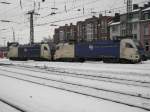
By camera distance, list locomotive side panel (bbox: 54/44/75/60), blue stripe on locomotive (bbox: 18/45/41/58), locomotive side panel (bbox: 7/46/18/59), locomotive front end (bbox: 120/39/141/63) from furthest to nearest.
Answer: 1. locomotive side panel (bbox: 7/46/18/59)
2. blue stripe on locomotive (bbox: 18/45/41/58)
3. locomotive side panel (bbox: 54/44/75/60)
4. locomotive front end (bbox: 120/39/141/63)

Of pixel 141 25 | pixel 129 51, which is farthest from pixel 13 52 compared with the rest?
pixel 129 51

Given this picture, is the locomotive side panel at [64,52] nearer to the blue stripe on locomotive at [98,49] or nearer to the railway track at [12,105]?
the blue stripe on locomotive at [98,49]

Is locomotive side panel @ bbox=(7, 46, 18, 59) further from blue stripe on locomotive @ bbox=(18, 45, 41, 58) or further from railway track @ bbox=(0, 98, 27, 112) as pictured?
railway track @ bbox=(0, 98, 27, 112)

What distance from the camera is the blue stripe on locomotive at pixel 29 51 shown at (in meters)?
Answer: 46.5

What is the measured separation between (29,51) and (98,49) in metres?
16.1

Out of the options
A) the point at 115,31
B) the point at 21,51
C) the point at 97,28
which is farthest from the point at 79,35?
the point at 21,51

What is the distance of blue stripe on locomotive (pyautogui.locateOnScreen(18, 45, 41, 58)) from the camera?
153 feet

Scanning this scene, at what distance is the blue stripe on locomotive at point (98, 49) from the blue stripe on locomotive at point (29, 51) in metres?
8.95

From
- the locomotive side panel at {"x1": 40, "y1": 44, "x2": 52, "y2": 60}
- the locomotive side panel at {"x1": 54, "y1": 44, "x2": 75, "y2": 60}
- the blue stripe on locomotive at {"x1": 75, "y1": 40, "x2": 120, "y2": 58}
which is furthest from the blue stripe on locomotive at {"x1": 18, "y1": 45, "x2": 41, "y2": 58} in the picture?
the blue stripe on locomotive at {"x1": 75, "y1": 40, "x2": 120, "y2": 58}

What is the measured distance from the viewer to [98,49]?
3600 centimetres

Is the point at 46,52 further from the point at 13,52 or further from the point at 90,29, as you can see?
the point at 90,29

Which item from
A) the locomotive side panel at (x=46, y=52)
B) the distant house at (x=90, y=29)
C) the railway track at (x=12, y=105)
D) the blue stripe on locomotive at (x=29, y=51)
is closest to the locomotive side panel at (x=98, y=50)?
the locomotive side panel at (x=46, y=52)

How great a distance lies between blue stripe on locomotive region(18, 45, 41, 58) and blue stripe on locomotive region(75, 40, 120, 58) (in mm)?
8947

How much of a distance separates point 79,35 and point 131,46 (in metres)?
70.2
